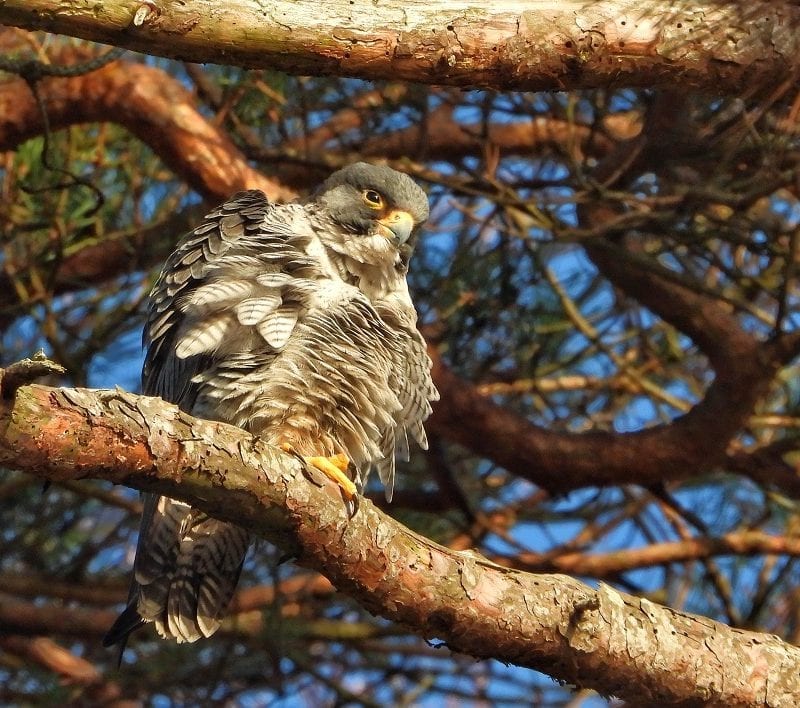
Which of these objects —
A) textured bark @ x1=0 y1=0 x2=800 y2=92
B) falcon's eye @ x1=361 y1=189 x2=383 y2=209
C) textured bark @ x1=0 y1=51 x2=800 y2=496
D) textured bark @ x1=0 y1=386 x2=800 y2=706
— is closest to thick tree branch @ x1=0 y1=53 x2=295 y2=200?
textured bark @ x1=0 y1=51 x2=800 y2=496

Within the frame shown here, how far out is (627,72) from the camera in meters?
3.04

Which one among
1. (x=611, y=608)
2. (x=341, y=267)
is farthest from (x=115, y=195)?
(x=611, y=608)

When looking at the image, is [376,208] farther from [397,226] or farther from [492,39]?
[492,39]

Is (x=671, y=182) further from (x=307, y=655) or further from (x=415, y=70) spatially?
(x=307, y=655)

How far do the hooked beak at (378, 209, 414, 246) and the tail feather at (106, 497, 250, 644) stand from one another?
108cm

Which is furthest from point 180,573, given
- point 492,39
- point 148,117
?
point 148,117

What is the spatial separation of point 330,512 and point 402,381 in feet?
2.85

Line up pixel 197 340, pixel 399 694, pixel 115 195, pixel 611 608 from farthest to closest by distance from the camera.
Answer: pixel 399 694, pixel 115 195, pixel 197 340, pixel 611 608

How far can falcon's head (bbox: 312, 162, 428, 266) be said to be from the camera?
374cm

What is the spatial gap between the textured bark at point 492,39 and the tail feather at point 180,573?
1312 millimetres

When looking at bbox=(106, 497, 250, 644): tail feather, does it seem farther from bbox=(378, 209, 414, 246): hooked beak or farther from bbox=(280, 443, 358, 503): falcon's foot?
bbox=(378, 209, 414, 246): hooked beak

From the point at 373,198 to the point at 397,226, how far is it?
0.14m

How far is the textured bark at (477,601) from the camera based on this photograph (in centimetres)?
252

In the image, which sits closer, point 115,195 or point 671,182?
point 671,182
